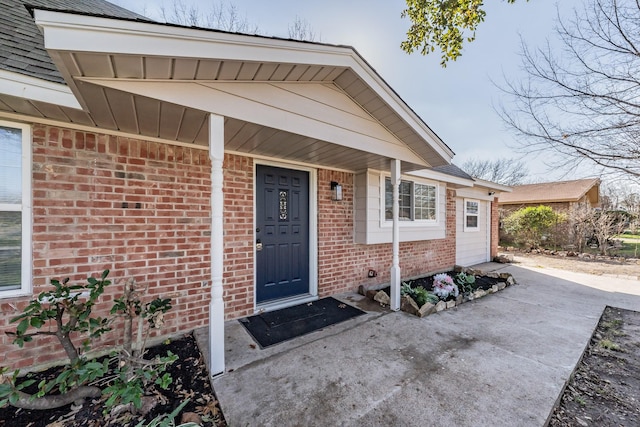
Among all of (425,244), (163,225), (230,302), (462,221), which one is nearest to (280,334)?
(230,302)

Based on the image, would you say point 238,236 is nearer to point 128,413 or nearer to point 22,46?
point 128,413

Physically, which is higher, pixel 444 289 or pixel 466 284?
pixel 444 289

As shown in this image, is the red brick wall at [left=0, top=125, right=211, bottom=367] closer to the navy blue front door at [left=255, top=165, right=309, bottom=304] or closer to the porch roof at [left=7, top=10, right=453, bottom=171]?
the porch roof at [left=7, top=10, right=453, bottom=171]

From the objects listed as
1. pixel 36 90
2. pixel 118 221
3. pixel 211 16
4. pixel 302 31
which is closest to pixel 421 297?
pixel 118 221

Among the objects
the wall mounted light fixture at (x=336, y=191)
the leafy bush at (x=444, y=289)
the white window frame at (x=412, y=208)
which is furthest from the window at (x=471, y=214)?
the wall mounted light fixture at (x=336, y=191)

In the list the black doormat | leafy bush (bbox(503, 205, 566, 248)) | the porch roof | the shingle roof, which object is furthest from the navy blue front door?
leafy bush (bbox(503, 205, 566, 248))

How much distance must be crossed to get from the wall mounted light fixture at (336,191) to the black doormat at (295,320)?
184 cm

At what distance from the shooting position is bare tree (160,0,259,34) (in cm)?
937

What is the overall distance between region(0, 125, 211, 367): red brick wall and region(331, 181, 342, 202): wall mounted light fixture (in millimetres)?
2174

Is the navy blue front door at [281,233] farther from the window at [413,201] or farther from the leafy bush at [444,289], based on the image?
the leafy bush at [444,289]

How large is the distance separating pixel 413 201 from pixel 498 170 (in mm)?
24338

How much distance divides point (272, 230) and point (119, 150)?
2.18 m

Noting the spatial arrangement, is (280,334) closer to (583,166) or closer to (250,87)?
(250,87)

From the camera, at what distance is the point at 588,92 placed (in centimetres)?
513
